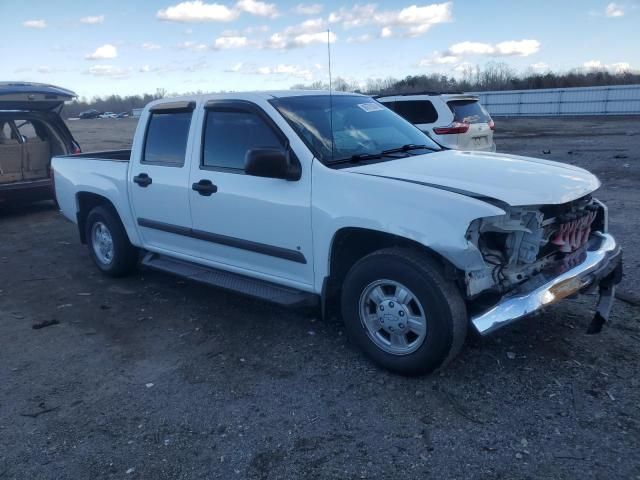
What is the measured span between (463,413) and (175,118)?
142 inches

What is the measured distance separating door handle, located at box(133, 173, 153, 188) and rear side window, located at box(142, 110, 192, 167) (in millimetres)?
151

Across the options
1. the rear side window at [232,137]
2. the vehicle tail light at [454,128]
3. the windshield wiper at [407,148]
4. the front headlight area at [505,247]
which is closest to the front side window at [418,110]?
the vehicle tail light at [454,128]

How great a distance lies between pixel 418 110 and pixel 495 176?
7.74 metres

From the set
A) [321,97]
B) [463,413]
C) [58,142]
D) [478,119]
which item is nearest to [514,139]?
[478,119]

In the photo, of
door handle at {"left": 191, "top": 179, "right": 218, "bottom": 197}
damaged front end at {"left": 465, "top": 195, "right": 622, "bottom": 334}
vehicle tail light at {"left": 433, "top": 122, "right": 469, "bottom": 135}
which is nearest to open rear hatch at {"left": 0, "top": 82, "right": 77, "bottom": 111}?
door handle at {"left": 191, "top": 179, "right": 218, "bottom": 197}

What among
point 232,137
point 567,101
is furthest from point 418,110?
point 567,101

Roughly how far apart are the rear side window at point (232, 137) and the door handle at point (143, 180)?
0.78 m

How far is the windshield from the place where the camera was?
429 cm

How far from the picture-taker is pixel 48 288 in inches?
242

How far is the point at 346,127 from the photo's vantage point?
182 inches

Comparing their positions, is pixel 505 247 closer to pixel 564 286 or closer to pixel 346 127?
pixel 564 286

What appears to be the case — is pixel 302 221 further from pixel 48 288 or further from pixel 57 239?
pixel 57 239

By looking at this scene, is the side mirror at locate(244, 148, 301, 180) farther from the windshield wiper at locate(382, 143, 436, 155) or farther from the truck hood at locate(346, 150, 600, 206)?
the windshield wiper at locate(382, 143, 436, 155)

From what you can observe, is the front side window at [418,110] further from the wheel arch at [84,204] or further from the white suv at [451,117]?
the wheel arch at [84,204]
